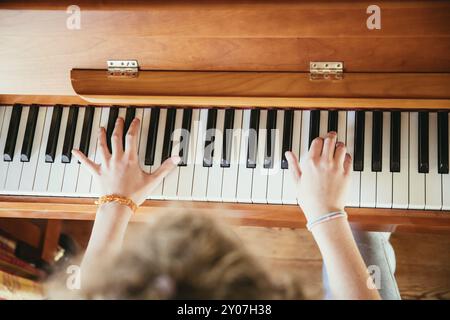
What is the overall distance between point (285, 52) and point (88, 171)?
2.54 ft

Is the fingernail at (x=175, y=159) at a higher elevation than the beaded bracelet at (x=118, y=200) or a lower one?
higher

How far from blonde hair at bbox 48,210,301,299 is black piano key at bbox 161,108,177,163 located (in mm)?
458

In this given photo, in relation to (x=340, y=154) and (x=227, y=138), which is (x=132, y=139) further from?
(x=340, y=154)

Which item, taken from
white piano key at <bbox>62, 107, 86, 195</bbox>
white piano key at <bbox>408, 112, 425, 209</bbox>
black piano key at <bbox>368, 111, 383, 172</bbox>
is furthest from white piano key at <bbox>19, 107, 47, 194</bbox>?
white piano key at <bbox>408, 112, 425, 209</bbox>

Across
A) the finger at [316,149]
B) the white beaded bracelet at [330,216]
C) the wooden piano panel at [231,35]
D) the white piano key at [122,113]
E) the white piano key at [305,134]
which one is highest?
the wooden piano panel at [231,35]

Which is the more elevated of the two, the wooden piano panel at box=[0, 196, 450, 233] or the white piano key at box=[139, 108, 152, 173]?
the white piano key at box=[139, 108, 152, 173]

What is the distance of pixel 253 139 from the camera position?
1527 mm

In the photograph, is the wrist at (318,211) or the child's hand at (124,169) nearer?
the wrist at (318,211)

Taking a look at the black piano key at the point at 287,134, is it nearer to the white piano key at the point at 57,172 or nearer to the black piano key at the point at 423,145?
the black piano key at the point at 423,145

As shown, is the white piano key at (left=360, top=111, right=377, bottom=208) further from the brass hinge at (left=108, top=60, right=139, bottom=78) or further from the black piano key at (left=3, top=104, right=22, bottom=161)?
the black piano key at (left=3, top=104, right=22, bottom=161)

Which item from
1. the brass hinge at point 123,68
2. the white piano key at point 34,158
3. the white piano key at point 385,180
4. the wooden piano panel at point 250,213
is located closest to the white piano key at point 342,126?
the white piano key at point 385,180

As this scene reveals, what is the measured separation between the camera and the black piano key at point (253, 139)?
150 cm

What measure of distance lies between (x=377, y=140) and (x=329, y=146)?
171 millimetres

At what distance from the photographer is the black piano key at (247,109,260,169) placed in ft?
4.91
